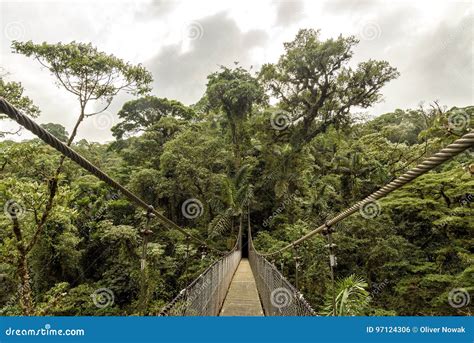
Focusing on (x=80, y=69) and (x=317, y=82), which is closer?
(x=80, y=69)

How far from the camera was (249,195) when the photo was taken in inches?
401

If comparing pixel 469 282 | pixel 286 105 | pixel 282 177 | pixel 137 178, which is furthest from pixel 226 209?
pixel 469 282

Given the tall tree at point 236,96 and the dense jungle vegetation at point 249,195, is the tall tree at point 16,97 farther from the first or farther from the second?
the tall tree at point 236,96

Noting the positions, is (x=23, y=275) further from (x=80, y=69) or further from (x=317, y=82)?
(x=317, y=82)

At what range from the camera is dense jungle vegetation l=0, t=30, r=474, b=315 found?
495 centimetres

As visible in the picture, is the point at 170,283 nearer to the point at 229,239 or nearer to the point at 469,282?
the point at 229,239

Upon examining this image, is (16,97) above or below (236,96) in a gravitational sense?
below

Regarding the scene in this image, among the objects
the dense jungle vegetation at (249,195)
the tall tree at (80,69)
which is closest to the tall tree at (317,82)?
the dense jungle vegetation at (249,195)

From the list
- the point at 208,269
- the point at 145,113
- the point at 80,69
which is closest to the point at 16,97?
the point at 80,69

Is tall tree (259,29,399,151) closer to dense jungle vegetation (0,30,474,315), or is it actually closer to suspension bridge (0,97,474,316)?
dense jungle vegetation (0,30,474,315)

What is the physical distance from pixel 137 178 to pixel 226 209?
3.02m

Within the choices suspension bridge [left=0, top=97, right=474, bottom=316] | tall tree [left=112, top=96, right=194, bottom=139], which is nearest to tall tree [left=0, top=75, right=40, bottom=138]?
suspension bridge [left=0, top=97, right=474, bottom=316]

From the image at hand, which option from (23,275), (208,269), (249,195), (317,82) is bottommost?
(23,275)

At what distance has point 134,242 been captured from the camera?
7633 millimetres
